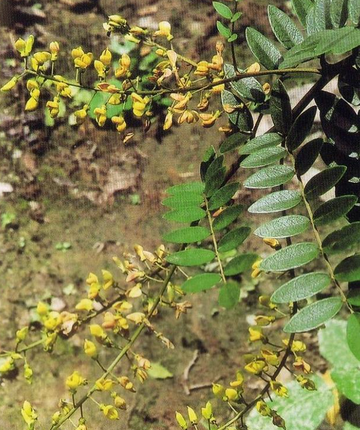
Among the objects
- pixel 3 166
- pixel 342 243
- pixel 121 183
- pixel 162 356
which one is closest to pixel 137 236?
pixel 121 183

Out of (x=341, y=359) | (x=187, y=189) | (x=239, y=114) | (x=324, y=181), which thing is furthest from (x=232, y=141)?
(x=341, y=359)

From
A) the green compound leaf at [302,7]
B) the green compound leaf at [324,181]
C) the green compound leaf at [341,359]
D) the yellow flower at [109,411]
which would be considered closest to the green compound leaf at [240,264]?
the green compound leaf at [324,181]

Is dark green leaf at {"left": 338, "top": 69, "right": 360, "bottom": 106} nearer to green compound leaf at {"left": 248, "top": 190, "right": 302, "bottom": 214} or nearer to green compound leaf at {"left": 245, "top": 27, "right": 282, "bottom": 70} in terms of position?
green compound leaf at {"left": 245, "top": 27, "right": 282, "bottom": 70}

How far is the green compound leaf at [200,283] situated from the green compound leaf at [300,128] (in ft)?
1.20

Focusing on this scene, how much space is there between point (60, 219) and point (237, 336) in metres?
0.85

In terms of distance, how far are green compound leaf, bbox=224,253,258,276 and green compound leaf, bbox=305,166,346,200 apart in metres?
0.23

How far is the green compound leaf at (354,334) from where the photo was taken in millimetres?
871

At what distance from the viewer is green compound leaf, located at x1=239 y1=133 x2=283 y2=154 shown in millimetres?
1183

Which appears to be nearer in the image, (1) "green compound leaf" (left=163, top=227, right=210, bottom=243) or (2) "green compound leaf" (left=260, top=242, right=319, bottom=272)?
(2) "green compound leaf" (left=260, top=242, right=319, bottom=272)

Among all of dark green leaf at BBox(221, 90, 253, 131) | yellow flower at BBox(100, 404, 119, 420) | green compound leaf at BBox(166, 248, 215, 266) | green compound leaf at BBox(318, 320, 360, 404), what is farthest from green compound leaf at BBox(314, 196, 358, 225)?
green compound leaf at BBox(318, 320, 360, 404)

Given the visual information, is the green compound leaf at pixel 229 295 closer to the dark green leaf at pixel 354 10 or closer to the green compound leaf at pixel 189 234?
the green compound leaf at pixel 189 234

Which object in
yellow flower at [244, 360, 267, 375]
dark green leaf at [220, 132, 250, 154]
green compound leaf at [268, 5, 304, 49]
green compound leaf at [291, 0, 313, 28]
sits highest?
green compound leaf at [291, 0, 313, 28]

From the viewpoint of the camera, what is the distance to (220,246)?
3.54ft

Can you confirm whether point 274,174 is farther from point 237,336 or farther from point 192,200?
point 237,336
